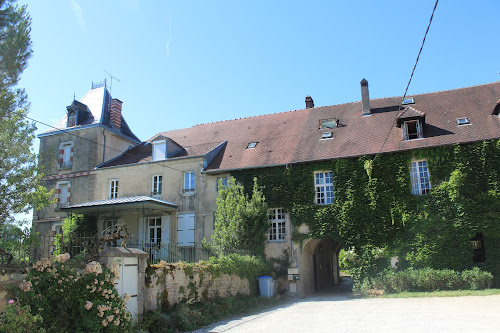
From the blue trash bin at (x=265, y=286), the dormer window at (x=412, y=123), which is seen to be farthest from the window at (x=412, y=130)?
the blue trash bin at (x=265, y=286)

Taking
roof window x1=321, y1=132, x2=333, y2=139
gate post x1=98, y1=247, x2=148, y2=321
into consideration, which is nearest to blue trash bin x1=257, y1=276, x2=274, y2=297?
gate post x1=98, y1=247, x2=148, y2=321

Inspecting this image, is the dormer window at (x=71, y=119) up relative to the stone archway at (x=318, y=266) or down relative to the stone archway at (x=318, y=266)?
up

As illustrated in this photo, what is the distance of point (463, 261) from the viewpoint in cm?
1722

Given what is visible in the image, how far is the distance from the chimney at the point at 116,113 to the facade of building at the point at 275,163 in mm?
1483

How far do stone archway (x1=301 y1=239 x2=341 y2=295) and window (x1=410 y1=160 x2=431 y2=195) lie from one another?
5.07 meters

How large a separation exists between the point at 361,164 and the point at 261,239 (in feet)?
18.4

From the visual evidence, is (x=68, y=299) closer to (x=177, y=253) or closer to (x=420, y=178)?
(x=177, y=253)

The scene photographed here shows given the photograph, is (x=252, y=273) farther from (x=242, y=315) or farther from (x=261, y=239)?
(x=242, y=315)

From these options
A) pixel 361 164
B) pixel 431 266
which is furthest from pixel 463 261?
pixel 361 164

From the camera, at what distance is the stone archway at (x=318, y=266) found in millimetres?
19981

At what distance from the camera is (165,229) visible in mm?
21656

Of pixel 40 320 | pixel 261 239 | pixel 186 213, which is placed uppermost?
pixel 186 213

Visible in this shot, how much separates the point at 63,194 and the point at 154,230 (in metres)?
6.57

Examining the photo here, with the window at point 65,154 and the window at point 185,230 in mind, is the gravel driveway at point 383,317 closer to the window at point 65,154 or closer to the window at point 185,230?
the window at point 185,230
